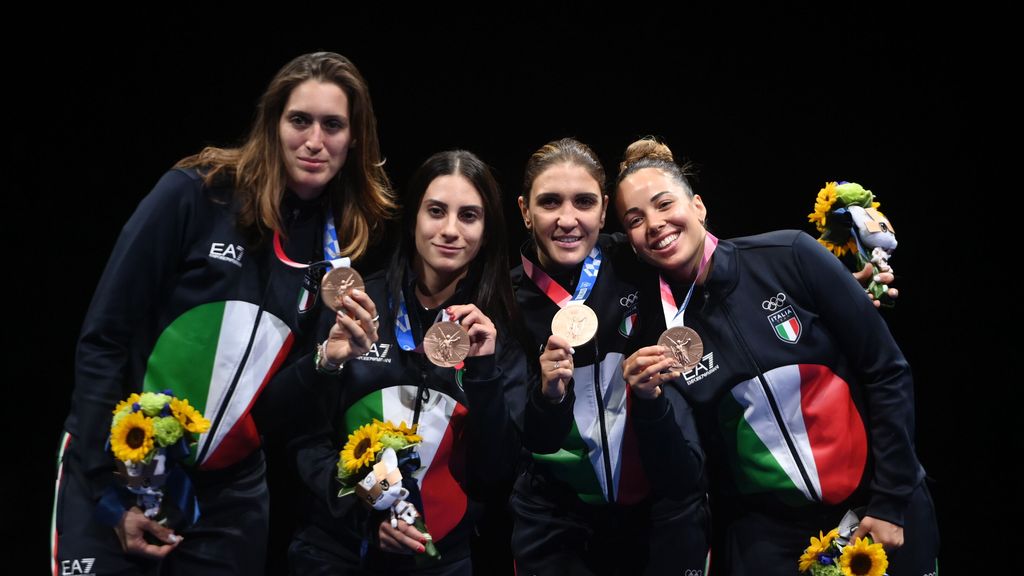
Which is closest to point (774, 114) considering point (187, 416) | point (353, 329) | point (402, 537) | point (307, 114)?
point (307, 114)

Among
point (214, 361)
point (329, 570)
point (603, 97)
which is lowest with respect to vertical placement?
point (329, 570)

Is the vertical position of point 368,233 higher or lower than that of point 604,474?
higher

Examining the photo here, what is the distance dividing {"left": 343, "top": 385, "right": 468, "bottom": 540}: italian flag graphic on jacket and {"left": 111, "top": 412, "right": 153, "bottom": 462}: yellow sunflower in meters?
0.64

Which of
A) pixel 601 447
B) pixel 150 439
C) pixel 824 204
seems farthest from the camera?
pixel 824 204

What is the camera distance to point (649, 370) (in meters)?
2.58

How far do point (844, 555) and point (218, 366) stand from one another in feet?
6.51

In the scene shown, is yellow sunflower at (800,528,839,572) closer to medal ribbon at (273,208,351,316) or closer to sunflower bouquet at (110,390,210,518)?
medal ribbon at (273,208,351,316)

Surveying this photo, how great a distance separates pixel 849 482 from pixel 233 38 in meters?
3.02

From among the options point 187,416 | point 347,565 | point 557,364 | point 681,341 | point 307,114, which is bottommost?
point 347,565

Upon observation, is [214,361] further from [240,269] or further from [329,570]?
[329,570]

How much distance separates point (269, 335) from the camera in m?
2.74

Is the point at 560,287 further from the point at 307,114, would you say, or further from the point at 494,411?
the point at 307,114

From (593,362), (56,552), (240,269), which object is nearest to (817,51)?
(593,362)

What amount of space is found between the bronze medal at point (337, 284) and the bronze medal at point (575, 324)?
0.62 meters
